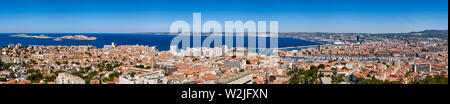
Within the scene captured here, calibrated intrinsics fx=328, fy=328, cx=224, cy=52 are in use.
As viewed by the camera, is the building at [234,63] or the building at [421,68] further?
the building at [234,63]

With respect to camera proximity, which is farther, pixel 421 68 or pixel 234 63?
pixel 234 63

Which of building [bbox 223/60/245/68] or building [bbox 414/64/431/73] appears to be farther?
building [bbox 223/60/245/68]
